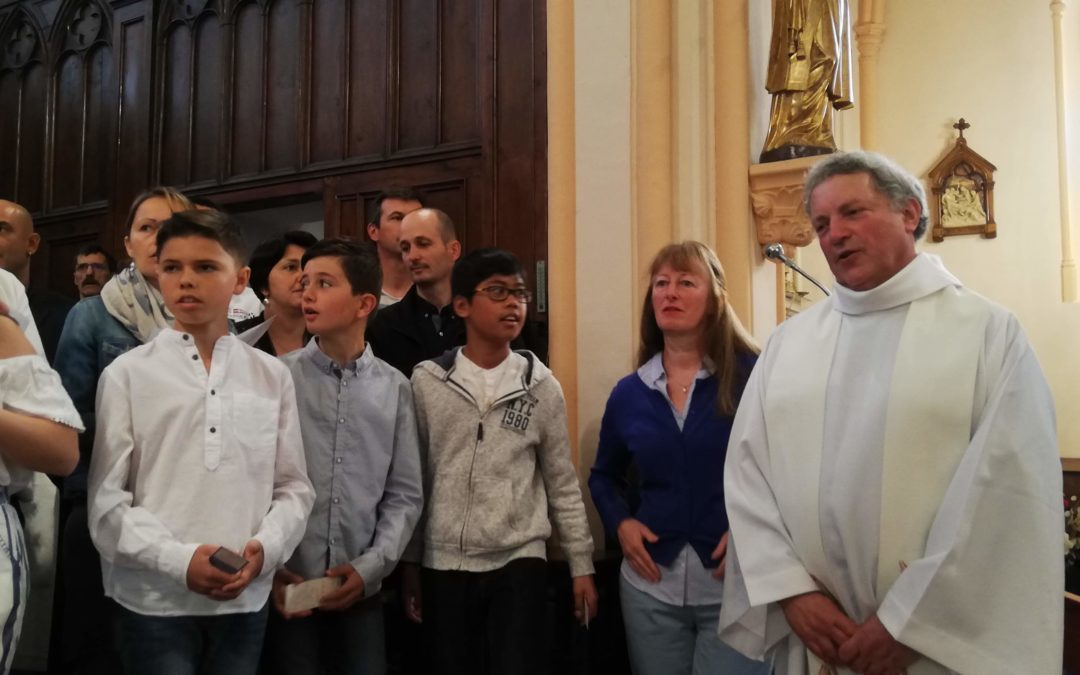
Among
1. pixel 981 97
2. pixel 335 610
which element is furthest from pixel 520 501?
pixel 981 97

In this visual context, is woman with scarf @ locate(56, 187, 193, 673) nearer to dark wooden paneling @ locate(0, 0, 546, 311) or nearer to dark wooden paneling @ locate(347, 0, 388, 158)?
dark wooden paneling @ locate(0, 0, 546, 311)

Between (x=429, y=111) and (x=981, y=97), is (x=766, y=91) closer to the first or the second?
(x=429, y=111)

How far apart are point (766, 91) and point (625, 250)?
3.00 ft

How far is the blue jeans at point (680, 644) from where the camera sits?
2314 mm

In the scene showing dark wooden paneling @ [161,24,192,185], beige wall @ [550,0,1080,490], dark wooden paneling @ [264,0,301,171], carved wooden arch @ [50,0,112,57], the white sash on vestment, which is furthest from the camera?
beige wall @ [550,0,1080,490]

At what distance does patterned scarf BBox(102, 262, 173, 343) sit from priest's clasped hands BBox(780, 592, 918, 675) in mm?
1700

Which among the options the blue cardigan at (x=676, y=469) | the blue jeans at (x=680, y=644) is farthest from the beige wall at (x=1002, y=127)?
the blue jeans at (x=680, y=644)

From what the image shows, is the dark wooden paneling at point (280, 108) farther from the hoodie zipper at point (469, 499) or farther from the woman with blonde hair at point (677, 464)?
the hoodie zipper at point (469, 499)

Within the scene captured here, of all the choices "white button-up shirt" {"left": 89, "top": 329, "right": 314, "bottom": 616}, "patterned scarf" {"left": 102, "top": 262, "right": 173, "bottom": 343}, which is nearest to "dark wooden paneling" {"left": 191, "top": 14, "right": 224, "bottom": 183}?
"patterned scarf" {"left": 102, "top": 262, "right": 173, "bottom": 343}

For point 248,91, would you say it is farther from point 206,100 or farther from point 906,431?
point 906,431

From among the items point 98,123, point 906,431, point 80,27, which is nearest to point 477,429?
point 906,431

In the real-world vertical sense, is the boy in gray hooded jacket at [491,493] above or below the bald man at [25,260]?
below

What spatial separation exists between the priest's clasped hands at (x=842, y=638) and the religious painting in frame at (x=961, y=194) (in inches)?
249

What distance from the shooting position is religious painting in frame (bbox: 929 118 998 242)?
7375 mm
